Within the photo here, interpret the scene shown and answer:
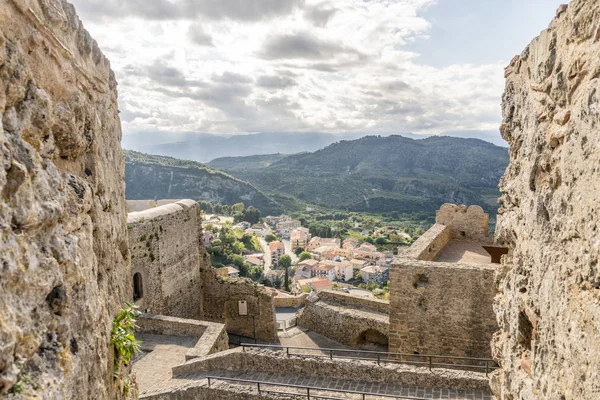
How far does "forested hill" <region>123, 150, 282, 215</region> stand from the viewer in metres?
119

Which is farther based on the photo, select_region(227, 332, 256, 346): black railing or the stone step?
select_region(227, 332, 256, 346): black railing

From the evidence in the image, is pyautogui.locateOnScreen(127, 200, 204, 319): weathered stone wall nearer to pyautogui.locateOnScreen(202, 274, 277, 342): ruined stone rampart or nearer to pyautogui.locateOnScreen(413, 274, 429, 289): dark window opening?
pyautogui.locateOnScreen(202, 274, 277, 342): ruined stone rampart

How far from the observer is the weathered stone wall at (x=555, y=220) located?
10.9 feet

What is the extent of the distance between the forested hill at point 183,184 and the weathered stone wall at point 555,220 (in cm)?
11459

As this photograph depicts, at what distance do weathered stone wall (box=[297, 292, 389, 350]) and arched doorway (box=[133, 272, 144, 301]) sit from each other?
617 cm

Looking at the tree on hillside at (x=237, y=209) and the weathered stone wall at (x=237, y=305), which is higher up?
the weathered stone wall at (x=237, y=305)

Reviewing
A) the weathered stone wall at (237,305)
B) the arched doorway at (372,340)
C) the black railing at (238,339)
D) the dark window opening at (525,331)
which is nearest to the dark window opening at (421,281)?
the arched doorway at (372,340)

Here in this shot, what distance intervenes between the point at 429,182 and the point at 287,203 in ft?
171

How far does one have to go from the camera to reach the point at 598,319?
122 inches

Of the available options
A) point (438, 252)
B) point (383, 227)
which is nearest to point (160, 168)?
point (383, 227)

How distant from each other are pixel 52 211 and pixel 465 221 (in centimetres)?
1535

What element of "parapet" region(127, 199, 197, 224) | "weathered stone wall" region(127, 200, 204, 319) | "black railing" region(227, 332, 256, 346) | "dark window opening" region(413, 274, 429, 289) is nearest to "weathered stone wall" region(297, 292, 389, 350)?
"black railing" region(227, 332, 256, 346)

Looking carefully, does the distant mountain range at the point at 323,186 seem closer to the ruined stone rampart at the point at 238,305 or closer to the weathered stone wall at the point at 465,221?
the ruined stone rampart at the point at 238,305

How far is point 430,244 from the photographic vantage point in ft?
44.7
